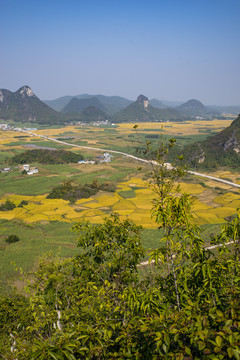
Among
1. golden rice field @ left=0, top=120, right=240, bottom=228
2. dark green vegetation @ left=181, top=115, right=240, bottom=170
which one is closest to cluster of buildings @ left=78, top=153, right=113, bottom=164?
dark green vegetation @ left=181, top=115, right=240, bottom=170

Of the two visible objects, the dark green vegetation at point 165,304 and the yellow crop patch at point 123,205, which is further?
the yellow crop patch at point 123,205

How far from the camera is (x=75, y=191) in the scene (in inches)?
1690

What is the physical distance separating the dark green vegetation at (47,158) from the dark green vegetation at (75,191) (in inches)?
920

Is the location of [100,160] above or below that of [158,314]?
below

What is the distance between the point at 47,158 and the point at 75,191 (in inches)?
1085

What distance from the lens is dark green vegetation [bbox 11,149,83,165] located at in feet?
219

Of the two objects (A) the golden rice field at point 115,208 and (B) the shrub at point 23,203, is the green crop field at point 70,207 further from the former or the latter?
(B) the shrub at point 23,203

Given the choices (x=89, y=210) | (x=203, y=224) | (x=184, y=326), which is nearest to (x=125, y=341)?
(x=184, y=326)

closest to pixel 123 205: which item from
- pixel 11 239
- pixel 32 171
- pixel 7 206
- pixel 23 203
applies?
pixel 23 203

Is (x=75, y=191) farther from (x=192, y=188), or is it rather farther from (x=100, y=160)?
(x=100, y=160)

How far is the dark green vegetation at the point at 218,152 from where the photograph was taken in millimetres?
64375

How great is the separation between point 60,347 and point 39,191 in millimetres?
43550

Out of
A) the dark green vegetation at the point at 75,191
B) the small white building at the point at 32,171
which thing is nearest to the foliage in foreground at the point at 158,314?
the dark green vegetation at the point at 75,191

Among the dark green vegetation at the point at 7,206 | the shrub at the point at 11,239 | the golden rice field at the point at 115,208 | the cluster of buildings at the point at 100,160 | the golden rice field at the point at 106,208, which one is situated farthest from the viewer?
the cluster of buildings at the point at 100,160
